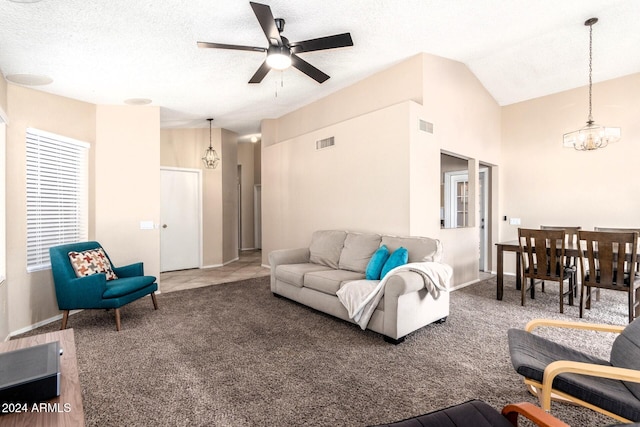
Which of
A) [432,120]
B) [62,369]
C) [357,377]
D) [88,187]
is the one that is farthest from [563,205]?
[88,187]

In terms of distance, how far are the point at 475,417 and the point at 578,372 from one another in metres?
0.60

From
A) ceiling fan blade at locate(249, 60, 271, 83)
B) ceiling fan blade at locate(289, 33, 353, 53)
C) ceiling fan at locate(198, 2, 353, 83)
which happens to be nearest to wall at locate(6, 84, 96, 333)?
ceiling fan at locate(198, 2, 353, 83)

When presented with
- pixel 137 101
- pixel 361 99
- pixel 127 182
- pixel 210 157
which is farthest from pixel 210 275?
pixel 361 99

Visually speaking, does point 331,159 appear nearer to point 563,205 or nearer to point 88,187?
point 88,187

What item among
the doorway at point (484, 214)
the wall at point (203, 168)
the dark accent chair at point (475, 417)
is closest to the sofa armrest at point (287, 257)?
the wall at point (203, 168)

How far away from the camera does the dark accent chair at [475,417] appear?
1.19 meters

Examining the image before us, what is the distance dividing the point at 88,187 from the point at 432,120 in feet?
15.5

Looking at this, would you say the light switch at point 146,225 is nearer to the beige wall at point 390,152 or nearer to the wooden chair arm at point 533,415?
the beige wall at point 390,152

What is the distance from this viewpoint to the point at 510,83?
5.21 meters

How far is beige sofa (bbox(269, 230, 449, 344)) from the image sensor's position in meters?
2.78

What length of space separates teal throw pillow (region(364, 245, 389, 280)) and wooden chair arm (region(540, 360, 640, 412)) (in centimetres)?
192

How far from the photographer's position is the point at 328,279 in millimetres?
3430

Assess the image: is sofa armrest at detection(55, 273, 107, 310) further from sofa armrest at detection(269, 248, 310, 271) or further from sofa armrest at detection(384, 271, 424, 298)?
sofa armrest at detection(384, 271, 424, 298)

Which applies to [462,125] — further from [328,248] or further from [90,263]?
[90,263]
